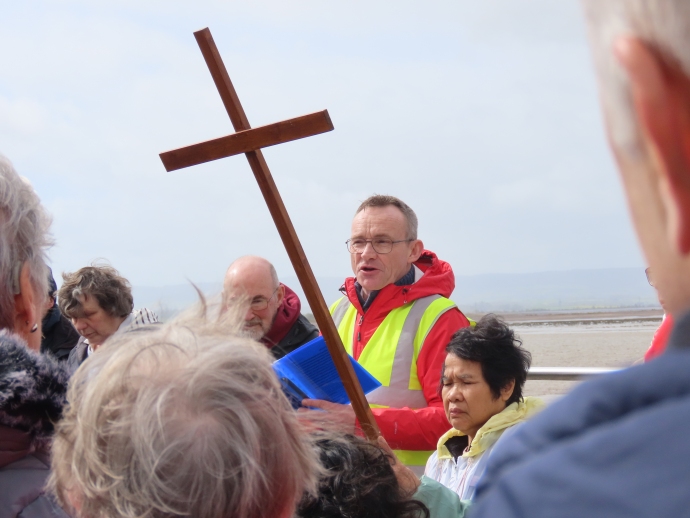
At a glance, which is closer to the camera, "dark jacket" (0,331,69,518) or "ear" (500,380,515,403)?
"dark jacket" (0,331,69,518)

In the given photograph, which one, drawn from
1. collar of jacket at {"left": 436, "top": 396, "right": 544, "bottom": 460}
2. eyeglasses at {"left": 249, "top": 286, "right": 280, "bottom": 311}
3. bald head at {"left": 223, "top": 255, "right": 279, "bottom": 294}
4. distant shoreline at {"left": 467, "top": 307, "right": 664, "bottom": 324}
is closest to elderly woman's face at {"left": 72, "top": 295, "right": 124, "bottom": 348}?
bald head at {"left": 223, "top": 255, "right": 279, "bottom": 294}

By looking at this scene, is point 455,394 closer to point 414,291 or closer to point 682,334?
point 414,291

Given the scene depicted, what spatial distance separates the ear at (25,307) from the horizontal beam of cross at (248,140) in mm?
1177

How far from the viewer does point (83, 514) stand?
53.0 inches

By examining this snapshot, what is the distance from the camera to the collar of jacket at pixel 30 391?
150 cm

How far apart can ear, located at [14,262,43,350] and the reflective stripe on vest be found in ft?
6.82

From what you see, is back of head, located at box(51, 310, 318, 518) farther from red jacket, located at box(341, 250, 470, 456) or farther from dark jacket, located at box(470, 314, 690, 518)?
red jacket, located at box(341, 250, 470, 456)

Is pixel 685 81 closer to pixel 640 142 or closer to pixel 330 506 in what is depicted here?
pixel 640 142

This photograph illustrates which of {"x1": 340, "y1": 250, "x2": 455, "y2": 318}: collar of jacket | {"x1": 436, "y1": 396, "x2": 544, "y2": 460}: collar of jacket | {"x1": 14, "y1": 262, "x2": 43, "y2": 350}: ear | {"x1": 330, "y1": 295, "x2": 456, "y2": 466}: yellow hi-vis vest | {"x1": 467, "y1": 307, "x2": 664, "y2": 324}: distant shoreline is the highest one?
{"x1": 14, "y1": 262, "x2": 43, "y2": 350}: ear

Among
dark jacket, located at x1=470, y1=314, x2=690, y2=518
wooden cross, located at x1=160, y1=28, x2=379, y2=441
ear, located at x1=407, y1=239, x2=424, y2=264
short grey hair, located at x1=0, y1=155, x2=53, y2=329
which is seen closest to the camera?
Result: dark jacket, located at x1=470, y1=314, x2=690, y2=518

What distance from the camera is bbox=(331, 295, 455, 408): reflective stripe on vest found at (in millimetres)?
3701

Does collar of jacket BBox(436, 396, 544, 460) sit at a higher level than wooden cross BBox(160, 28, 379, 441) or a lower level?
lower

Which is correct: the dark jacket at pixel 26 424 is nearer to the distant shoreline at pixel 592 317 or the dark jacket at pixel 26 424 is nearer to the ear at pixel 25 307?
the ear at pixel 25 307

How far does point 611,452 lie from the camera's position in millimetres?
485
